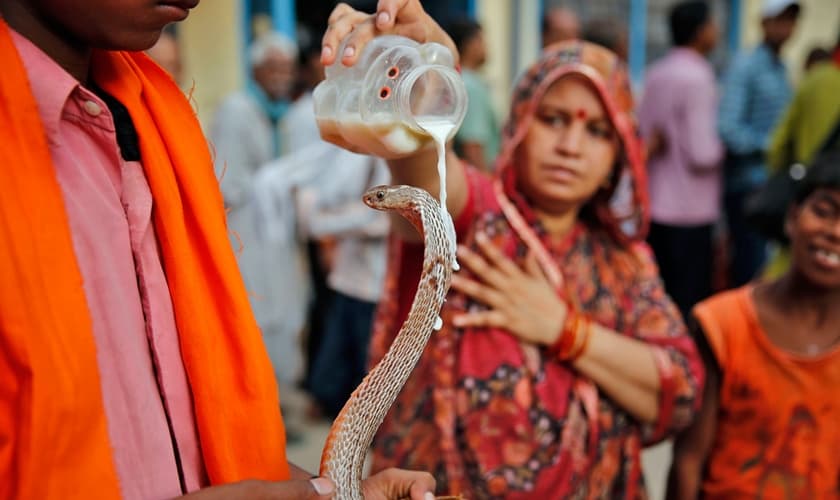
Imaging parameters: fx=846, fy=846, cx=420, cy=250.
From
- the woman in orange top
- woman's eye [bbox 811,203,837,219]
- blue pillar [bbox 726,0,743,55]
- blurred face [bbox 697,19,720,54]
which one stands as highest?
blue pillar [bbox 726,0,743,55]

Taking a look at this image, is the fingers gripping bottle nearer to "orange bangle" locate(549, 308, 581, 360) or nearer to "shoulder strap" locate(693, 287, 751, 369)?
"orange bangle" locate(549, 308, 581, 360)

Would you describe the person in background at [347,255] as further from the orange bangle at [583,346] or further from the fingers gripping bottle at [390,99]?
the fingers gripping bottle at [390,99]

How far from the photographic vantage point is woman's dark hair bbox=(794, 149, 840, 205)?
2137 millimetres

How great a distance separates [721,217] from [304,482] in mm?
5564

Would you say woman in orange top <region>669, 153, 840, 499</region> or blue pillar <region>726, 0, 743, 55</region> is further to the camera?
blue pillar <region>726, 0, 743, 55</region>

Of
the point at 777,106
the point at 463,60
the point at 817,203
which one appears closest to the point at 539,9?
the point at 777,106

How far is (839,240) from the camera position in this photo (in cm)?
207

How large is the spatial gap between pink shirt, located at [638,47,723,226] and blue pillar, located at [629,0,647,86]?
17.0 feet

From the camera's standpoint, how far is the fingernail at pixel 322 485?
1003 mm

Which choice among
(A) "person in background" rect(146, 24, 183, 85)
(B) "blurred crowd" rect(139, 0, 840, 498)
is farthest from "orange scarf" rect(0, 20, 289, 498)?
(A) "person in background" rect(146, 24, 183, 85)

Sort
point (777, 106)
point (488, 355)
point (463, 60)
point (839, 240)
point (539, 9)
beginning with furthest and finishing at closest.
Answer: point (539, 9) → point (777, 106) → point (463, 60) → point (839, 240) → point (488, 355)

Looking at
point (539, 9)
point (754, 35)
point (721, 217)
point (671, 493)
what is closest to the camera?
point (671, 493)

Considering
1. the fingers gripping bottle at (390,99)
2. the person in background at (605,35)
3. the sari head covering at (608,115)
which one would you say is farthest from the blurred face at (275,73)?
the fingers gripping bottle at (390,99)

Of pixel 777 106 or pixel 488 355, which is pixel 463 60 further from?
pixel 488 355
